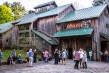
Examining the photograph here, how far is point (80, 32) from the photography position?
1505 inches

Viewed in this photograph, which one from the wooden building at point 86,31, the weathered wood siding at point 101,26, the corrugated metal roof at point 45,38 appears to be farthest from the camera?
the corrugated metal roof at point 45,38

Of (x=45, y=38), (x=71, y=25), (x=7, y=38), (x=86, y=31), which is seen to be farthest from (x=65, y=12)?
(x=7, y=38)

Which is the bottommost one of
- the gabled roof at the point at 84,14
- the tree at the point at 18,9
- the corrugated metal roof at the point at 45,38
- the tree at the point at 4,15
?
the corrugated metal roof at the point at 45,38

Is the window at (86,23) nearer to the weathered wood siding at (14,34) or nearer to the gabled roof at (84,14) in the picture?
the gabled roof at (84,14)

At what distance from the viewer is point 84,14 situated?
41.3m

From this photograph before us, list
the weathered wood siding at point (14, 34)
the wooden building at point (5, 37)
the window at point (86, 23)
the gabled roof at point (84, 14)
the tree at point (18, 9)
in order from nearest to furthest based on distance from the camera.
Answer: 1. the window at point (86, 23)
2. the gabled roof at point (84, 14)
3. the weathered wood siding at point (14, 34)
4. the wooden building at point (5, 37)
5. the tree at point (18, 9)

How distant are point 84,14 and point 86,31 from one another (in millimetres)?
5141

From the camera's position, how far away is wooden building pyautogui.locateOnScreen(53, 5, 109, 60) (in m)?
37.7

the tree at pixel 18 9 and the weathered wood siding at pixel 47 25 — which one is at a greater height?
the tree at pixel 18 9

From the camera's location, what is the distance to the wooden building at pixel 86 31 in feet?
124

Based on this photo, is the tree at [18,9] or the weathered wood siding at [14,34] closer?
the weathered wood siding at [14,34]

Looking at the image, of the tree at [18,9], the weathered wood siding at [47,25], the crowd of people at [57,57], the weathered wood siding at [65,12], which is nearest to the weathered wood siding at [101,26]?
the crowd of people at [57,57]

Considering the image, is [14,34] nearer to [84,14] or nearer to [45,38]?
[45,38]

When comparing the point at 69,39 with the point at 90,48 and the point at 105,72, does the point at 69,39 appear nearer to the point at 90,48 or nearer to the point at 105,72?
the point at 90,48
